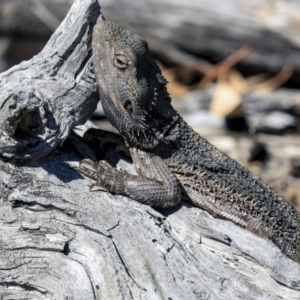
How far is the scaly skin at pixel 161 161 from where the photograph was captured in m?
5.29

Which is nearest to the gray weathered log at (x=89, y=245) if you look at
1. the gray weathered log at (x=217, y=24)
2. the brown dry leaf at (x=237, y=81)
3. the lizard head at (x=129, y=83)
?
the lizard head at (x=129, y=83)

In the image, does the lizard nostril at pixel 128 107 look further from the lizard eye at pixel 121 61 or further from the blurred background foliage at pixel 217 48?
the blurred background foliage at pixel 217 48

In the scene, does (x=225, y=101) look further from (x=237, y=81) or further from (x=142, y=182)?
(x=142, y=182)

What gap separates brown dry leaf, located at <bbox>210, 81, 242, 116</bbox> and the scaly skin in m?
3.25

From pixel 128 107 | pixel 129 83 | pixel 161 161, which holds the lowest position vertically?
pixel 161 161

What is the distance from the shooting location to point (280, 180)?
8570 mm

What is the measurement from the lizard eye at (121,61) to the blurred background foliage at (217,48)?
3795 mm

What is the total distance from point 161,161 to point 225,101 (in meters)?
3.76

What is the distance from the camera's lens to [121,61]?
18.0 ft

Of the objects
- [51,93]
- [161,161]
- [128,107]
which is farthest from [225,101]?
[51,93]

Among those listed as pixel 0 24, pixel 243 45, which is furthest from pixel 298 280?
pixel 0 24

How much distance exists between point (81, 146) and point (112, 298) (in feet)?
4.49

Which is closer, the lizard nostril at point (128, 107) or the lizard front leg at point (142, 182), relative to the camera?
the lizard front leg at point (142, 182)

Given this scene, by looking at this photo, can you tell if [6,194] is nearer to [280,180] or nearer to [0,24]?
[280,180]
